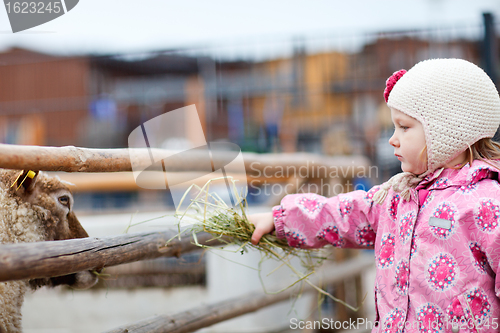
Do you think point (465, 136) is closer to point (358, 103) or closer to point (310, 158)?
point (310, 158)

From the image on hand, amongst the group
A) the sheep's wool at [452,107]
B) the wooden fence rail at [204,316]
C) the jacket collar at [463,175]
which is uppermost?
the sheep's wool at [452,107]

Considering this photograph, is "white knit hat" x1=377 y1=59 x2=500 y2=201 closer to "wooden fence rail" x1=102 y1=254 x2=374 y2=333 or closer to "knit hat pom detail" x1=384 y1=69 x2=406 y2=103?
"knit hat pom detail" x1=384 y1=69 x2=406 y2=103

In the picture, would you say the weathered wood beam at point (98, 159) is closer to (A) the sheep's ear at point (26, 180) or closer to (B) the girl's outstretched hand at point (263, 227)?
(A) the sheep's ear at point (26, 180)

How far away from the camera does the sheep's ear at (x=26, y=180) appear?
1.27m

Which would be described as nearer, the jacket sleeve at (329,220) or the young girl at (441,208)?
the young girl at (441,208)

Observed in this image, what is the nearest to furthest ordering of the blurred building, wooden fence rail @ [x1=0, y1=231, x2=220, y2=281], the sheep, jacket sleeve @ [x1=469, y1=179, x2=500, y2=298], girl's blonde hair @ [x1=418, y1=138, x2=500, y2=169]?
wooden fence rail @ [x1=0, y1=231, x2=220, y2=281] → jacket sleeve @ [x1=469, y1=179, x2=500, y2=298] → girl's blonde hair @ [x1=418, y1=138, x2=500, y2=169] → the sheep → the blurred building

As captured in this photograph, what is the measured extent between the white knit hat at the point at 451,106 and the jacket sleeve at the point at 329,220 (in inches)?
10.9

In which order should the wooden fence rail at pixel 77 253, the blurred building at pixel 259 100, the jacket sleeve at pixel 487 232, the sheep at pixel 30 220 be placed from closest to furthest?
1. the wooden fence rail at pixel 77 253
2. the jacket sleeve at pixel 487 232
3. the sheep at pixel 30 220
4. the blurred building at pixel 259 100

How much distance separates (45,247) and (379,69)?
22.4ft

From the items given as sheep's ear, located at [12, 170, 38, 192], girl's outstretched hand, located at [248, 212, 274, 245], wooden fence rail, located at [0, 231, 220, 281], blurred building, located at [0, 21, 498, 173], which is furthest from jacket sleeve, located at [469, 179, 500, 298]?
blurred building, located at [0, 21, 498, 173]

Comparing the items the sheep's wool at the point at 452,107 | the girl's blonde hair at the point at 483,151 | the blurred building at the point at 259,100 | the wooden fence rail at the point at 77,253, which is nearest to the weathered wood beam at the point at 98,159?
the wooden fence rail at the point at 77,253

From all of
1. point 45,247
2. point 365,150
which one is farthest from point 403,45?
point 45,247

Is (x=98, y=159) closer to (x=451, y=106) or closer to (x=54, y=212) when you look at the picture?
(x=54, y=212)

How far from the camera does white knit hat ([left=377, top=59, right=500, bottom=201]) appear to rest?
3.82ft
